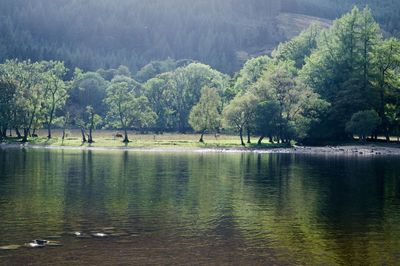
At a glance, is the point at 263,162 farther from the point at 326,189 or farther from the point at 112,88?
the point at 112,88

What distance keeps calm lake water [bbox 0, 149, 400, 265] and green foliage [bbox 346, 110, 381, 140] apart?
5048cm

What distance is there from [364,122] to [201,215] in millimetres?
88370

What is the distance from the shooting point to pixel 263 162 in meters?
89.1

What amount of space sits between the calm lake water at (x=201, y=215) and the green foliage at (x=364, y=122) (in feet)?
166

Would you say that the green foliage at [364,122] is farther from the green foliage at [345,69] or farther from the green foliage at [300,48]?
the green foliage at [300,48]

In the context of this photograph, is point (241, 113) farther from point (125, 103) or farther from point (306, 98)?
point (125, 103)

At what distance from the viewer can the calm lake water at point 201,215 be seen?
3006cm

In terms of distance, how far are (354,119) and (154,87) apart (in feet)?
240

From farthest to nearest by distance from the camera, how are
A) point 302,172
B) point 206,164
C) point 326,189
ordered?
point 206,164 → point 302,172 → point 326,189

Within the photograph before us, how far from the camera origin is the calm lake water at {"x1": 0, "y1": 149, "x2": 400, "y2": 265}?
30062mm

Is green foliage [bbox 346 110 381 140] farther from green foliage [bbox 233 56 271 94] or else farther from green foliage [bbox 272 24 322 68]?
green foliage [bbox 272 24 322 68]

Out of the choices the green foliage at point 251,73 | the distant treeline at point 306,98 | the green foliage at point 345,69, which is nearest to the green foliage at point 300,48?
the green foliage at point 251,73

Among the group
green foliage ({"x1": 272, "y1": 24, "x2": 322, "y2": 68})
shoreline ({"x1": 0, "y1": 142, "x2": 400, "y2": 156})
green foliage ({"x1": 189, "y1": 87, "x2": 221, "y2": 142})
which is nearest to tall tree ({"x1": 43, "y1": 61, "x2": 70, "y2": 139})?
shoreline ({"x1": 0, "y1": 142, "x2": 400, "y2": 156})

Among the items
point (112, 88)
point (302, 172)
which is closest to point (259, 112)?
point (112, 88)
